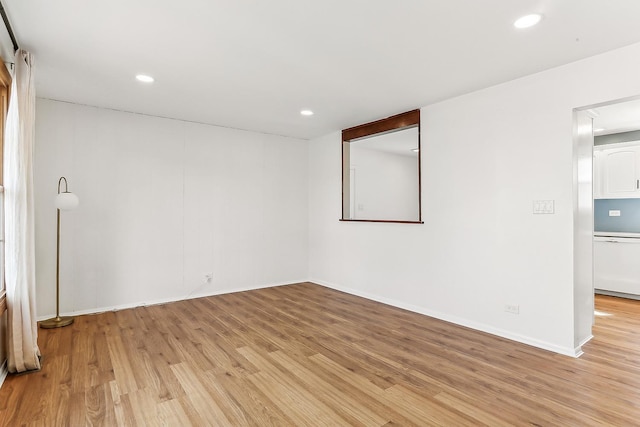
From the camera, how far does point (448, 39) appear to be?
8.16 feet

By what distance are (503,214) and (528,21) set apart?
5.86 feet

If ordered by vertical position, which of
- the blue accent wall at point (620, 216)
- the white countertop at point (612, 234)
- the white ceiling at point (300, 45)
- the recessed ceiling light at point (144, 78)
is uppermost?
the recessed ceiling light at point (144, 78)

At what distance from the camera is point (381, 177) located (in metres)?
7.57

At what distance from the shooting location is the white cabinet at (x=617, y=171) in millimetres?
4891

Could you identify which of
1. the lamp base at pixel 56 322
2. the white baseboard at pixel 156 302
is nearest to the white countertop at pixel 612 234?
the white baseboard at pixel 156 302

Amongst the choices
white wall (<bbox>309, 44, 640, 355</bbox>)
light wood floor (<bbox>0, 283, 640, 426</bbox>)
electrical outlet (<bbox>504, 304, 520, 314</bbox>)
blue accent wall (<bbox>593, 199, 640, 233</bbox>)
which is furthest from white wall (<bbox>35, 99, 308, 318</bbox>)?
blue accent wall (<bbox>593, 199, 640, 233</bbox>)

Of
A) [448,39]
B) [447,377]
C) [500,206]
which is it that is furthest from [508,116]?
[447,377]

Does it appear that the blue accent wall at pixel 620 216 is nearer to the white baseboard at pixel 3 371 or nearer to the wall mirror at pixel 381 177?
the wall mirror at pixel 381 177

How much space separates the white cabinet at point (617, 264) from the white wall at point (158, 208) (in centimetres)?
471

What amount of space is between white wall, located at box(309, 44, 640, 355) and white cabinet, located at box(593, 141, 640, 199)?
2752mm

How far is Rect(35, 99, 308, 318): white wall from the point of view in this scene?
3977 millimetres

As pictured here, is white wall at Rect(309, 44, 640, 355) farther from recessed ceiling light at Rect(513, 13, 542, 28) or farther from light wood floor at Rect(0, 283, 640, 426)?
recessed ceiling light at Rect(513, 13, 542, 28)

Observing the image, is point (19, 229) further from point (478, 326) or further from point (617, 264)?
point (617, 264)

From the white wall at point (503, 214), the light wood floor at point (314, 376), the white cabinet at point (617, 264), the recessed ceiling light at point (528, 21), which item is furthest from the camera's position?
the white cabinet at point (617, 264)
